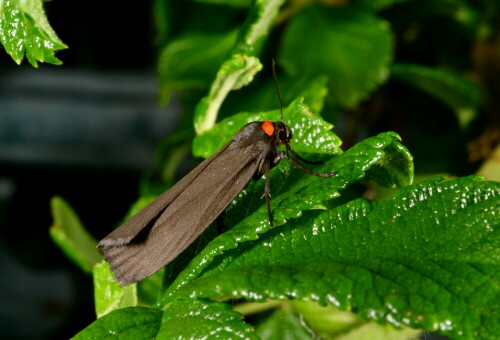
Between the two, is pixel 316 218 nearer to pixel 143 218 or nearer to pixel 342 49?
pixel 143 218

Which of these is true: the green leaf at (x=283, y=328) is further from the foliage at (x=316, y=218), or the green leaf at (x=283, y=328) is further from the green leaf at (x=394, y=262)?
the green leaf at (x=394, y=262)

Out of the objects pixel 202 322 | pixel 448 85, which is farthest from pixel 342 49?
pixel 202 322

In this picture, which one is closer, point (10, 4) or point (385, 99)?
point (10, 4)

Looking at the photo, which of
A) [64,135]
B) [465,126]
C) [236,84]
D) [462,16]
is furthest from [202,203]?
[64,135]

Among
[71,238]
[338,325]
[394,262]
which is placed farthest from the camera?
[71,238]

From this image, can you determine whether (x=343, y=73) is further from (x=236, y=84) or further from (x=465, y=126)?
(x=236, y=84)

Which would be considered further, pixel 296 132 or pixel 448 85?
pixel 448 85

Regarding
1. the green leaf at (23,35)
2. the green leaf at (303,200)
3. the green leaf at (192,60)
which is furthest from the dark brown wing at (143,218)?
the green leaf at (192,60)
